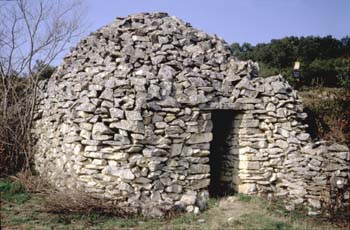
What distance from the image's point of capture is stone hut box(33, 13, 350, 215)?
6.01 m

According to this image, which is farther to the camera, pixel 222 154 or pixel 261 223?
pixel 222 154

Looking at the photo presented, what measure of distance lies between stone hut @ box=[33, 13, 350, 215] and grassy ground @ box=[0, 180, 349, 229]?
375 mm

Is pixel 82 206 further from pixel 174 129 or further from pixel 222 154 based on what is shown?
pixel 222 154

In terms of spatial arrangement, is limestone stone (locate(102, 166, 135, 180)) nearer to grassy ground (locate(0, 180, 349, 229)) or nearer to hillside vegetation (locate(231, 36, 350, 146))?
grassy ground (locate(0, 180, 349, 229))

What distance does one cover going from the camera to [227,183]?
7.13 meters

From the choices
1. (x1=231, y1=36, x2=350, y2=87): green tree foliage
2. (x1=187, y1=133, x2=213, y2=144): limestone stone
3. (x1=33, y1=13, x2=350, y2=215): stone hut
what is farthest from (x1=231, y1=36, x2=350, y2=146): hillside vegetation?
(x1=187, y1=133, x2=213, y2=144): limestone stone

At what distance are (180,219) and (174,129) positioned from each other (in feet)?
5.04

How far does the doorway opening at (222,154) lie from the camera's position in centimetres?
702

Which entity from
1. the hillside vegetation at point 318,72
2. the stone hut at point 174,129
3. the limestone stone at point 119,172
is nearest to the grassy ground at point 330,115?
the hillside vegetation at point 318,72

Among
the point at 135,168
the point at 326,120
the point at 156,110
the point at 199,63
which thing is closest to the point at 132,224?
the point at 135,168

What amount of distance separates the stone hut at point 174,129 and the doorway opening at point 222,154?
0.8 inches

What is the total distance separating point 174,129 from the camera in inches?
242

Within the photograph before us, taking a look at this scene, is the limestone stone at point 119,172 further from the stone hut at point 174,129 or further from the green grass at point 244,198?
the green grass at point 244,198

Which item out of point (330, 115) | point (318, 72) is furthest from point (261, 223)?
point (318, 72)
